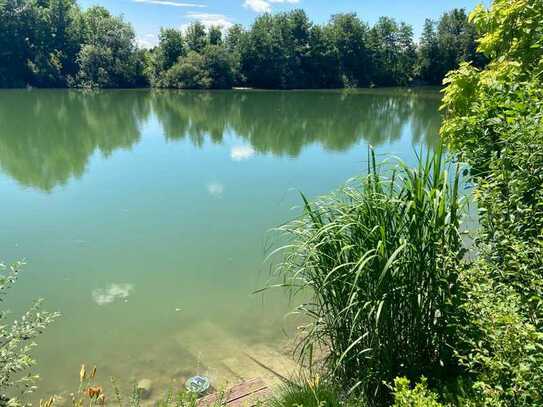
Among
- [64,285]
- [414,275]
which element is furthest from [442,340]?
[64,285]

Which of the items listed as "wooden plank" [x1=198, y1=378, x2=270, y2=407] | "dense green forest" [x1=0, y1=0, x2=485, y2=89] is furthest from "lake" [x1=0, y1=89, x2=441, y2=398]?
"dense green forest" [x1=0, y1=0, x2=485, y2=89]

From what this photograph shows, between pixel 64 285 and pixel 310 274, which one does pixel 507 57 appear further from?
pixel 64 285

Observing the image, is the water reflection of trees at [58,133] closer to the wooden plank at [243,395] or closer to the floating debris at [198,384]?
the floating debris at [198,384]

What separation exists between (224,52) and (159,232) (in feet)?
112

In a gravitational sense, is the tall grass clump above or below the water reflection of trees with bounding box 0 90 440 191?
above

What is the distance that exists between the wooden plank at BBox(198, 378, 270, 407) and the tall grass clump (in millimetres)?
590

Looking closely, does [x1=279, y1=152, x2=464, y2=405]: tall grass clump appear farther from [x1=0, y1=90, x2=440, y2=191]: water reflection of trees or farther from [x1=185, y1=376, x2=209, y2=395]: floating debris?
[x1=0, y1=90, x2=440, y2=191]: water reflection of trees

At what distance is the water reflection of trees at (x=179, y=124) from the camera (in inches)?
512

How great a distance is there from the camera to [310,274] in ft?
9.64

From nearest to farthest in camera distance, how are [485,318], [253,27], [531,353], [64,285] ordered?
[531,353]
[485,318]
[64,285]
[253,27]

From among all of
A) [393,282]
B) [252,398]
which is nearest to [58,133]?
[252,398]

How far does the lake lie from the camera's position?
4359 millimetres

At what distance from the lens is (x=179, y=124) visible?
19547mm

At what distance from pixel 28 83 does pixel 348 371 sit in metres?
41.4
